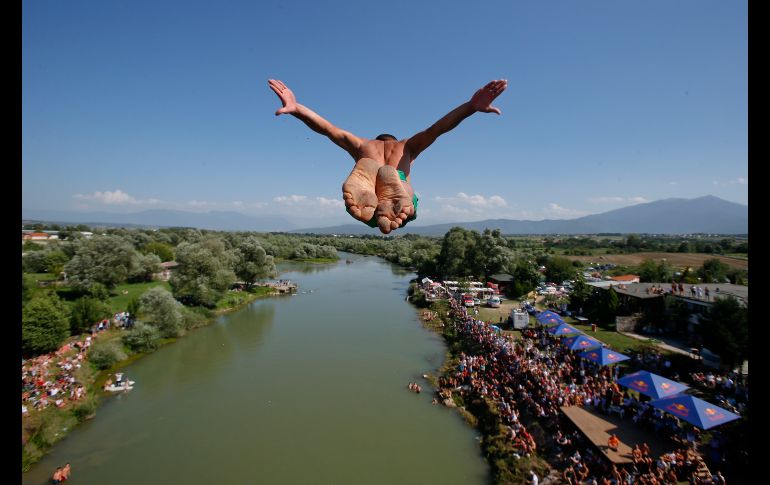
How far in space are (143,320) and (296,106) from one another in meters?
25.1

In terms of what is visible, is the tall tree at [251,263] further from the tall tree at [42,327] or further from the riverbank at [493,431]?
the riverbank at [493,431]

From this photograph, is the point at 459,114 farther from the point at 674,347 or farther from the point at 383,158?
the point at 674,347

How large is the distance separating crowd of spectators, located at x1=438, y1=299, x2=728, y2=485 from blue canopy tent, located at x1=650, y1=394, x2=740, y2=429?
32.4 inches

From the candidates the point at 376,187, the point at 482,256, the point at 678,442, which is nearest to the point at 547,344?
the point at 678,442

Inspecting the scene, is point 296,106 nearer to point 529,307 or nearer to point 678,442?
point 678,442

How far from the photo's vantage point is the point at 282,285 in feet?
128

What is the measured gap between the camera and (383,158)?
2.95m

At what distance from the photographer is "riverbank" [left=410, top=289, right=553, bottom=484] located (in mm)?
9804

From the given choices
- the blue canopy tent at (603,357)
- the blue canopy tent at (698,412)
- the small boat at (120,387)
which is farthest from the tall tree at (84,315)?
the blue canopy tent at (698,412)

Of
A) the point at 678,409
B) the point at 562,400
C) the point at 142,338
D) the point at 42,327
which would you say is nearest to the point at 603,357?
the point at 562,400

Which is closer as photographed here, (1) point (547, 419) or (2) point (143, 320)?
(1) point (547, 419)

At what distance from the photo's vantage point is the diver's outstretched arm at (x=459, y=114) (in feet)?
8.66

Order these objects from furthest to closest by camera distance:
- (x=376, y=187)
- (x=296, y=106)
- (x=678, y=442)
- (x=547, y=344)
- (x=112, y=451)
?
(x=547, y=344) < (x=112, y=451) < (x=678, y=442) < (x=296, y=106) < (x=376, y=187)

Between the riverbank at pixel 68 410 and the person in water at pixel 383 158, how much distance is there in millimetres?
14447
